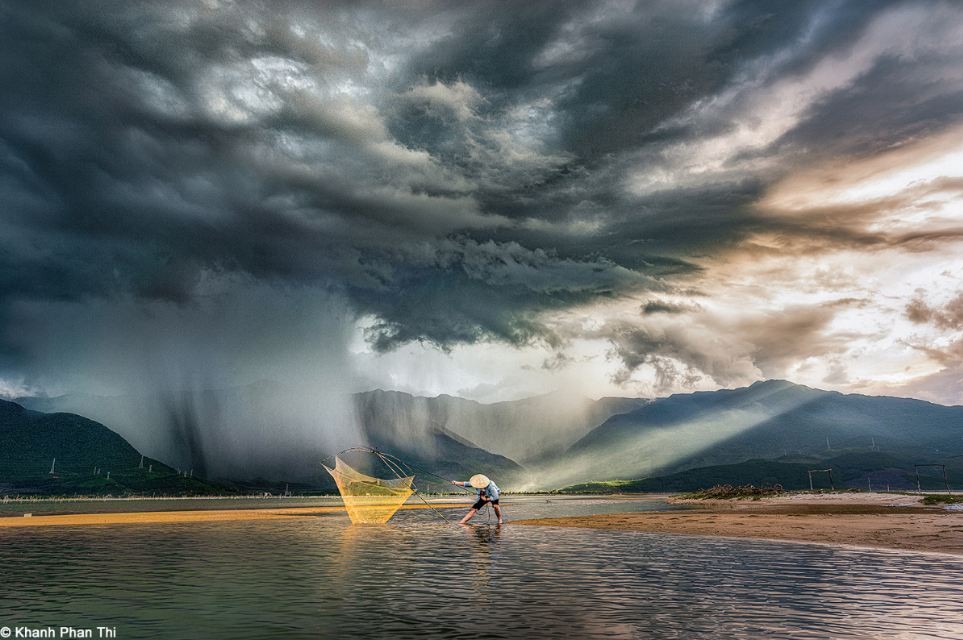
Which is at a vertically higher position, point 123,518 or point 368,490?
Result: point 368,490

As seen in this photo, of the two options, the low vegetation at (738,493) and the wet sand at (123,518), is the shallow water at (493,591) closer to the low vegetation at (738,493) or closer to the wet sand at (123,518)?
the wet sand at (123,518)

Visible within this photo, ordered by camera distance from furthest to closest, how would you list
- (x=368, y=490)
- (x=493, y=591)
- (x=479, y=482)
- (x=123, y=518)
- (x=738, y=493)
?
(x=738, y=493), (x=123, y=518), (x=368, y=490), (x=479, y=482), (x=493, y=591)

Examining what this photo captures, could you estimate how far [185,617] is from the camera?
19781 millimetres

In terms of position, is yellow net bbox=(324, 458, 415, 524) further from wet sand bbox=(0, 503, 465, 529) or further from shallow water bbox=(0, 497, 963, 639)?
wet sand bbox=(0, 503, 465, 529)

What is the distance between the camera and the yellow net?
64.6 meters

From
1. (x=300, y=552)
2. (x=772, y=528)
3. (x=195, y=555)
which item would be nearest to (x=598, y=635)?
(x=300, y=552)

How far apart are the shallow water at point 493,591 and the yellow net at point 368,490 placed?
70.8 ft

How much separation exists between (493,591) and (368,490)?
44.6 meters

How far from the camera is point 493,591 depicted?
952 inches

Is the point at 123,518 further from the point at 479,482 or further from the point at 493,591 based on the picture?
the point at 493,591

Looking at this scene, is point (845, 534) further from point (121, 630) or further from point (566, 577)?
point (121, 630)

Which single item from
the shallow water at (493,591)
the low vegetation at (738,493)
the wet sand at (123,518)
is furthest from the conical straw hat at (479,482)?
the low vegetation at (738,493)

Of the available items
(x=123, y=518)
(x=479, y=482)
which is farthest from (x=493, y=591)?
(x=123, y=518)

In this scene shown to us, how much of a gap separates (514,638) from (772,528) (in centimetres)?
4907
